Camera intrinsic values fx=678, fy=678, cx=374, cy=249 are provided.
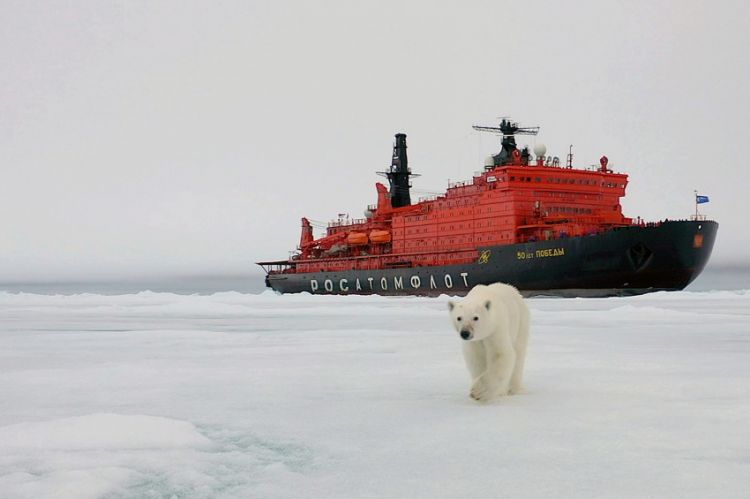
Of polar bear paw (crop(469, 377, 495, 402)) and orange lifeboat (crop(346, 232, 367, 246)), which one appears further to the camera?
orange lifeboat (crop(346, 232, 367, 246))

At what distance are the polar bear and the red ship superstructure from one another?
2956 centimetres

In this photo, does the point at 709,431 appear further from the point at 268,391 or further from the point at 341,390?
the point at 268,391

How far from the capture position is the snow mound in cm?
470

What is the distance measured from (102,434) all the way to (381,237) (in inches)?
1822

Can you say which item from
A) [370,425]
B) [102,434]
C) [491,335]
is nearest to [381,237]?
[491,335]

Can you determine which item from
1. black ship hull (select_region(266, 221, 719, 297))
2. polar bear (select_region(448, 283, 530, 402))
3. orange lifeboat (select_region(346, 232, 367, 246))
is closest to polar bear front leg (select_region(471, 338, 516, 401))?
polar bear (select_region(448, 283, 530, 402))

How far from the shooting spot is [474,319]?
5.72m

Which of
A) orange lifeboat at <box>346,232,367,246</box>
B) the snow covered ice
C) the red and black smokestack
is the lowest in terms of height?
the snow covered ice

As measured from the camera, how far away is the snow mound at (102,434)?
470 centimetres

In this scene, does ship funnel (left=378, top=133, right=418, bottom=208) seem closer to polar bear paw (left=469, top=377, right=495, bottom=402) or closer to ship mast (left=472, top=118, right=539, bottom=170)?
ship mast (left=472, top=118, right=539, bottom=170)

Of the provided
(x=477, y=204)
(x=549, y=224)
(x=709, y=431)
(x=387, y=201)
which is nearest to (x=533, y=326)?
(x=709, y=431)

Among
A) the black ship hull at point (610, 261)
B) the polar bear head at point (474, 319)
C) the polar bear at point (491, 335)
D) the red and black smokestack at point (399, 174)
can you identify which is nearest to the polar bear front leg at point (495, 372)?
the polar bear at point (491, 335)

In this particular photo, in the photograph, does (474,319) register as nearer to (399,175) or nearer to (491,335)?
(491,335)

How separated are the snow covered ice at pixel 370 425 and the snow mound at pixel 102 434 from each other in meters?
0.02
